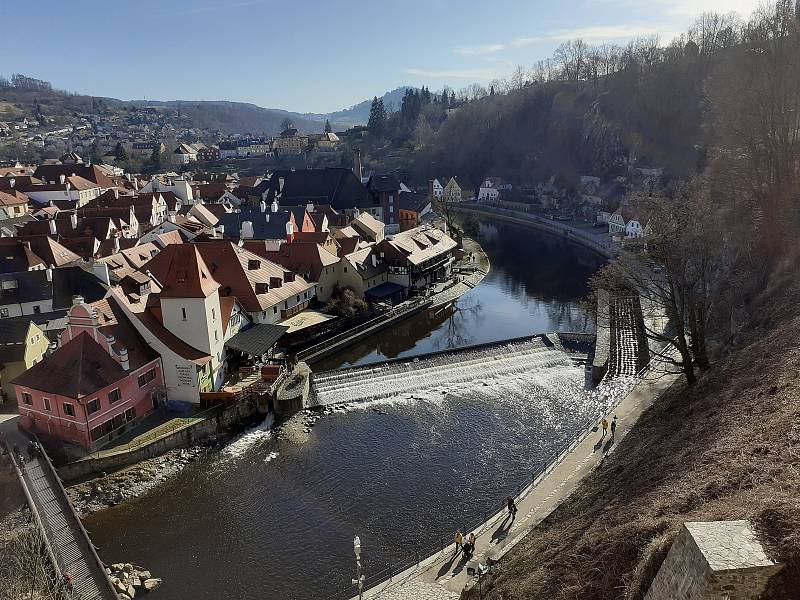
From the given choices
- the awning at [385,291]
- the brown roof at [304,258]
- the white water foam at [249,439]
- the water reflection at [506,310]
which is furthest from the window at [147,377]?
the awning at [385,291]

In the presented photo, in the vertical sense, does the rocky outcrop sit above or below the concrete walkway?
below

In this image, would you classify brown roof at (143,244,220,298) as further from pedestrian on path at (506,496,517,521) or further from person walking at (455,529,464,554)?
pedestrian on path at (506,496,517,521)

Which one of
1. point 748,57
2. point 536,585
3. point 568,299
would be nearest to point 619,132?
point 568,299

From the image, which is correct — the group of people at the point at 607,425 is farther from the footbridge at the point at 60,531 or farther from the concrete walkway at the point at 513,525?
the footbridge at the point at 60,531

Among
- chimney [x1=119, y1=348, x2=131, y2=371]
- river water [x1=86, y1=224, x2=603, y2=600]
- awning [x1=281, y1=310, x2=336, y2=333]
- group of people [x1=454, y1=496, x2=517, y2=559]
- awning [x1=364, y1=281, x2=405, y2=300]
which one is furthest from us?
awning [x1=364, y1=281, x2=405, y2=300]

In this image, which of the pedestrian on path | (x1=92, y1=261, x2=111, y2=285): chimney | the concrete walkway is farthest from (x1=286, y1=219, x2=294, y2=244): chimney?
the pedestrian on path
